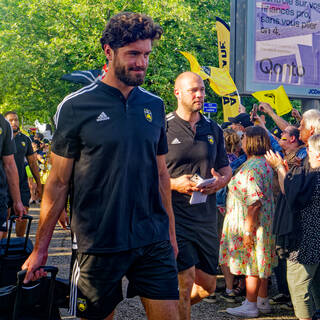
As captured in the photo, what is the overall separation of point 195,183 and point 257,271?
1860 millimetres

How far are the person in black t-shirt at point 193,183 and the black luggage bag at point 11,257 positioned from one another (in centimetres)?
128

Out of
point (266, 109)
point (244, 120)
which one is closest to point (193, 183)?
point (244, 120)

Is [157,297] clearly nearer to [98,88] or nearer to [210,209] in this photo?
[98,88]

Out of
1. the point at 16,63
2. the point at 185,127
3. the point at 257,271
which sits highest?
the point at 16,63

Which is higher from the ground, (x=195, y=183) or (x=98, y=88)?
(x=98, y=88)

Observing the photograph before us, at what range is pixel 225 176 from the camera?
443 centimetres

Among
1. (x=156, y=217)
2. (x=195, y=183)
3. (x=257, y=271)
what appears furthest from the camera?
(x=257, y=271)

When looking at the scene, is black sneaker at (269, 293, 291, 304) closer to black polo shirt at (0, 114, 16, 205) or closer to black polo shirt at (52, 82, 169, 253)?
black polo shirt at (0, 114, 16, 205)

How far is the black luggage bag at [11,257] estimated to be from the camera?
14.0 ft

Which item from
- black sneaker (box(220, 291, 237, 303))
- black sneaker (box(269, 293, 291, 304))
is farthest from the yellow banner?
black sneaker (box(269, 293, 291, 304))

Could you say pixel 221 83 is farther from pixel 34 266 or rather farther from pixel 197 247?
pixel 34 266

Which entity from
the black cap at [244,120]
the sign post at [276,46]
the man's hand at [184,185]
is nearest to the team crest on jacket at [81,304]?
the man's hand at [184,185]

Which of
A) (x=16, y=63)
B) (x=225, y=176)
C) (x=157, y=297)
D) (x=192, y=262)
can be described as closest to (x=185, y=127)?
(x=225, y=176)

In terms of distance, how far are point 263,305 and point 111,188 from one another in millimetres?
3403
